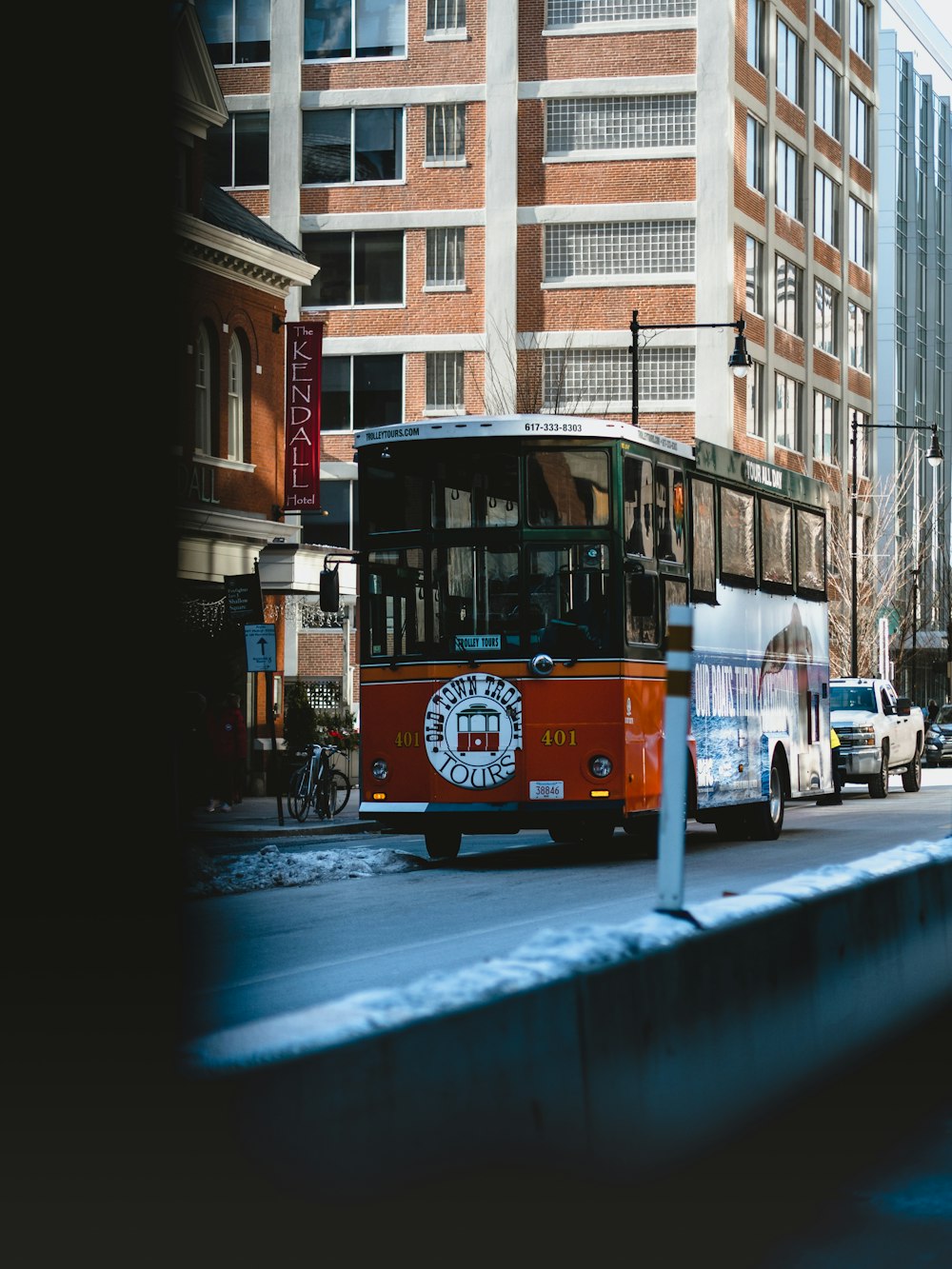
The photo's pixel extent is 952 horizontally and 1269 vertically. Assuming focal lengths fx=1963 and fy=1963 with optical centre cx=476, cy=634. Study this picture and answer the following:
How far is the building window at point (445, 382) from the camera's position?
56.6m

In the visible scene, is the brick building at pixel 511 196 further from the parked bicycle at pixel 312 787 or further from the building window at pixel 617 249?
the parked bicycle at pixel 312 787

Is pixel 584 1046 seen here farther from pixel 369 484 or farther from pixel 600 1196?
pixel 369 484

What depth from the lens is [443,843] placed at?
65.0 ft

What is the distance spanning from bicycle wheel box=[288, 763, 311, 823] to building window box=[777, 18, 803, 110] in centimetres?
4057

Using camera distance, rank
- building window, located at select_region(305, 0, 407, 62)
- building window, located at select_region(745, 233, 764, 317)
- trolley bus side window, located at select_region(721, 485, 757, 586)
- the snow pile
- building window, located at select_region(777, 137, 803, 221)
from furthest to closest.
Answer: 1. building window, located at select_region(777, 137, 803, 221)
2. building window, located at select_region(745, 233, 764, 317)
3. building window, located at select_region(305, 0, 407, 62)
4. trolley bus side window, located at select_region(721, 485, 757, 586)
5. the snow pile

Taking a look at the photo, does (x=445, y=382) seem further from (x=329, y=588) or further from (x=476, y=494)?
(x=476, y=494)

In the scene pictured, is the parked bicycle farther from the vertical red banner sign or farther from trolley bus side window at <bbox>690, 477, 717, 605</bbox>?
trolley bus side window at <bbox>690, 477, 717, 605</bbox>

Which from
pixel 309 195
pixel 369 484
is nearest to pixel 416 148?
pixel 309 195

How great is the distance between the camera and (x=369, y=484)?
61.0 ft

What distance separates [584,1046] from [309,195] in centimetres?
5545

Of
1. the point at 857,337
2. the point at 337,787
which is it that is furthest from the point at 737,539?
the point at 857,337

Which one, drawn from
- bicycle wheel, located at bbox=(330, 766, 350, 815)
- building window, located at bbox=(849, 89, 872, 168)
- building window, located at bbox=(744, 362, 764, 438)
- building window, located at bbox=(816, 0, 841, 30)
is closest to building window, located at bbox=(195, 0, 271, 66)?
building window, located at bbox=(744, 362, 764, 438)

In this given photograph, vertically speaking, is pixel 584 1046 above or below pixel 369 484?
below

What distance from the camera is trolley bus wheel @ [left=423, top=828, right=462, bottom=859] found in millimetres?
19648
